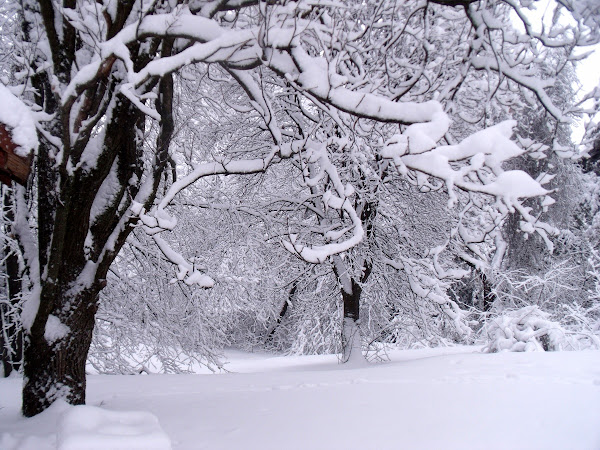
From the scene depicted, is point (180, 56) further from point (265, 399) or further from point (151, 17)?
point (265, 399)

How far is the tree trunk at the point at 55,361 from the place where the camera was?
3.57m

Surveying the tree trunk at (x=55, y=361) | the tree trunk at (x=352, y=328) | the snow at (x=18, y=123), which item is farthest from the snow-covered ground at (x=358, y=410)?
the tree trunk at (x=352, y=328)

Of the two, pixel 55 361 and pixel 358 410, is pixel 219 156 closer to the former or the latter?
pixel 55 361

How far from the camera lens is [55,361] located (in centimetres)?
361

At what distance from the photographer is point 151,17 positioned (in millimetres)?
2875

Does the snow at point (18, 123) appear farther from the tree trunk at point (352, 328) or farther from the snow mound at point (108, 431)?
the tree trunk at point (352, 328)

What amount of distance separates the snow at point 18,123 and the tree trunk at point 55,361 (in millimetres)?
1832

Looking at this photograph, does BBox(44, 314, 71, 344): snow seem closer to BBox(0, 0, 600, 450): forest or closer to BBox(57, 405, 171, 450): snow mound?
BBox(0, 0, 600, 450): forest

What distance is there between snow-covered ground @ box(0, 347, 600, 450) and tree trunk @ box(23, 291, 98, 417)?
132mm

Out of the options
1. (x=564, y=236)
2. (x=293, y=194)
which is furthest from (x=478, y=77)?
(x=564, y=236)

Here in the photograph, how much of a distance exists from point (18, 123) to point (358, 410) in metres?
2.96

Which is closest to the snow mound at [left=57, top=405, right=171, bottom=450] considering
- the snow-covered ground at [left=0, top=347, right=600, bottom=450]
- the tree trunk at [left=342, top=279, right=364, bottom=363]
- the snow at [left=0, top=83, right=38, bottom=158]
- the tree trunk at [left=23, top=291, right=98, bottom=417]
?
the snow-covered ground at [left=0, top=347, right=600, bottom=450]

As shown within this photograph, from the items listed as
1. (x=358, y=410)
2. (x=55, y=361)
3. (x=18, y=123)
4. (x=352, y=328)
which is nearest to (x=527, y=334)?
(x=352, y=328)

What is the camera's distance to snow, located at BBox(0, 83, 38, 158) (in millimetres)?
2148
